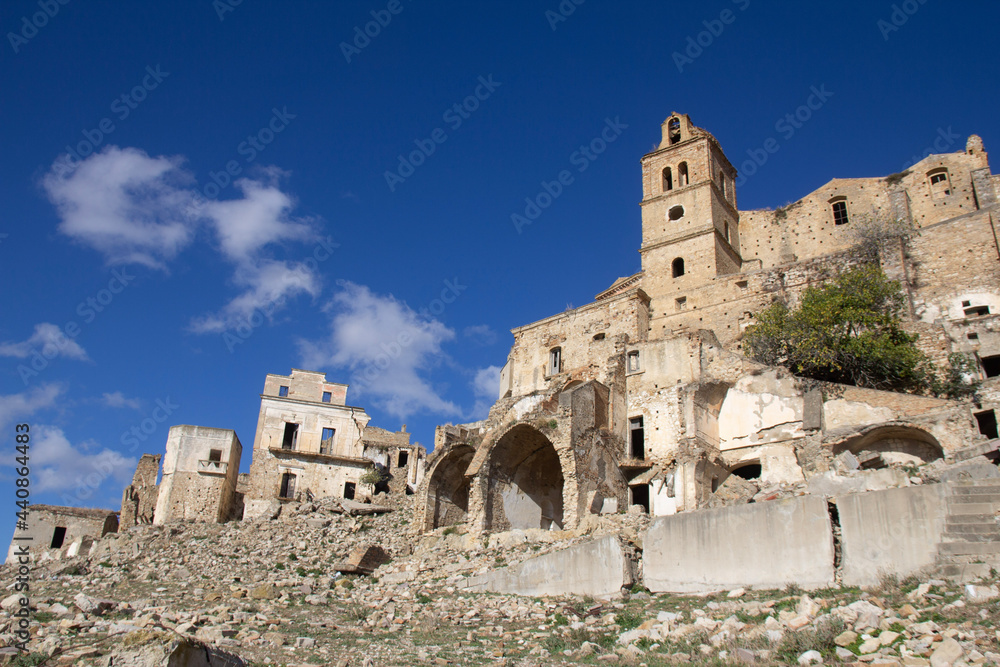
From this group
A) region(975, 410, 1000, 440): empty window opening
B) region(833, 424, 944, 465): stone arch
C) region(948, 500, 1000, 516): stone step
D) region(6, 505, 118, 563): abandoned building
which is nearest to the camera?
region(948, 500, 1000, 516): stone step

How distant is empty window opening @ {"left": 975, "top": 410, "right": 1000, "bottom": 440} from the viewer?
22.7 metres

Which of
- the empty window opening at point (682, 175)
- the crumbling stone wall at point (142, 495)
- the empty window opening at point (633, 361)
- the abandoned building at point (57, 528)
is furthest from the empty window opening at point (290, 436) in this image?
the empty window opening at point (682, 175)

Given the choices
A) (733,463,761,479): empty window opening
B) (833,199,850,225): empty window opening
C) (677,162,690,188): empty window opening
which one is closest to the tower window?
(833,199,850,225): empty window opening

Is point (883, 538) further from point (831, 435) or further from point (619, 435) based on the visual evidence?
point (619, 435)

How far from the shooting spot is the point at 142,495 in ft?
121

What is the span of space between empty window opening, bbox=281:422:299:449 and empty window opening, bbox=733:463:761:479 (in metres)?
21.9

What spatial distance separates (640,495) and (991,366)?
12.6 metres

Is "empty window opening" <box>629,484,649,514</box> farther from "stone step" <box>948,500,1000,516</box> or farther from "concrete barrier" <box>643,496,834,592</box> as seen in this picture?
"stone step" <box>948,500,1000,516</box>

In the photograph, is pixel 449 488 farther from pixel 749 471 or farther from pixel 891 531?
pixel 891 531

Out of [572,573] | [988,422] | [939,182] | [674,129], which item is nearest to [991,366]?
[988,422]

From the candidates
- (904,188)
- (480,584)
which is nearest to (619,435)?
(480,584)

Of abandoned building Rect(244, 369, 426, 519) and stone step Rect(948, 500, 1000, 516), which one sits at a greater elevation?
abandoned building Rect(244, 369, 426, 519)

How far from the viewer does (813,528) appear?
595 inches

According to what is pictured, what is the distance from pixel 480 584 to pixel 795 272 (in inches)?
817
